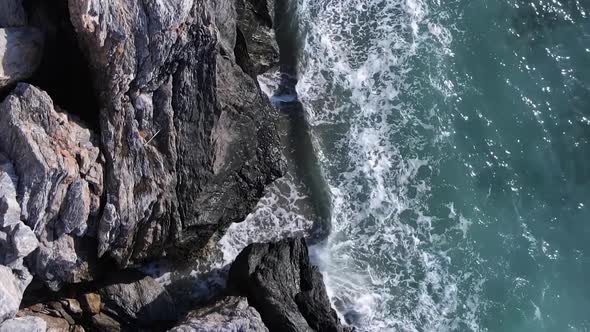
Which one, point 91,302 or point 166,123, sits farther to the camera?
point 91,302

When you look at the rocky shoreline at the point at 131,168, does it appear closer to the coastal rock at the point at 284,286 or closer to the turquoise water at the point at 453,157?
the coastal rock at the point at 284,286

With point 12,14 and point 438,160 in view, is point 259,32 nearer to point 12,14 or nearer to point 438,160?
point 438,160

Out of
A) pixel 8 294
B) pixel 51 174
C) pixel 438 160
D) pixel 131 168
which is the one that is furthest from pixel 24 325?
pixel 438 160

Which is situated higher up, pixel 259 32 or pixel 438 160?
pixel 259 32

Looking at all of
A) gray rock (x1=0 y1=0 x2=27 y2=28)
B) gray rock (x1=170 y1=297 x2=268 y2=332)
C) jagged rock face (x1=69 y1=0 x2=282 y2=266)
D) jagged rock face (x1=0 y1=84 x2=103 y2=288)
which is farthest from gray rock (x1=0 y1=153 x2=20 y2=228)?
gray rock (x1=170 y1=297 x2=268 y2=332)

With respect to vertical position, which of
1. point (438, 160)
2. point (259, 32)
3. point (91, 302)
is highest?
point (259, 32)

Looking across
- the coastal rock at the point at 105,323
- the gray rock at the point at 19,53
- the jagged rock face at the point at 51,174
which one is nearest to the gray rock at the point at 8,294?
the jagged rock face at the point at 51,174

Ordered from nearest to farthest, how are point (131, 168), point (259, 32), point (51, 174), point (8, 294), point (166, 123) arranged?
point (8, 294)
point (51, 174)
point (131, 168)
point (166, 123)
point (259, 32)
